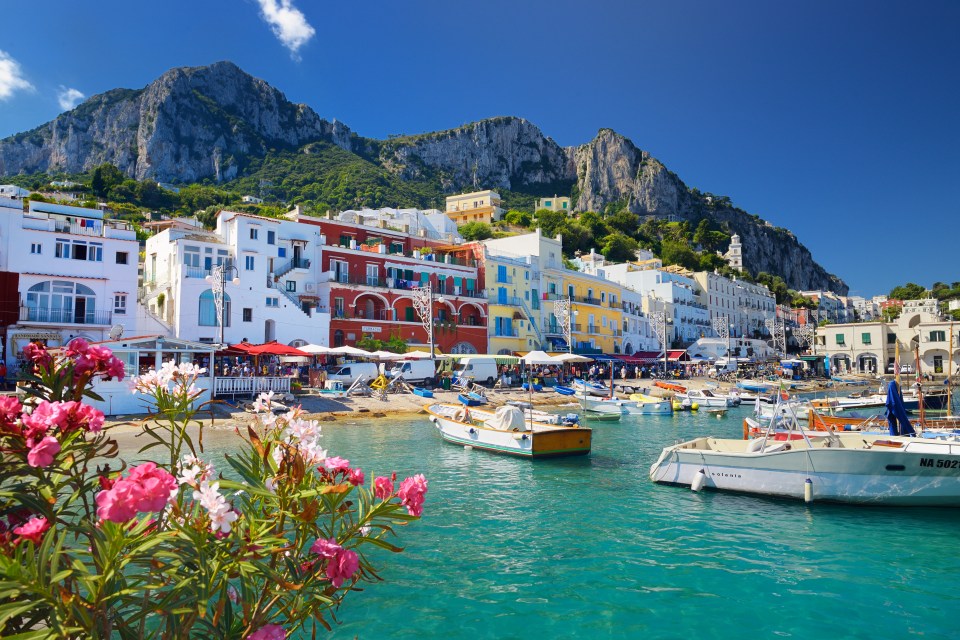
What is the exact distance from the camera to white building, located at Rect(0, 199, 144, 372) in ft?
96.8

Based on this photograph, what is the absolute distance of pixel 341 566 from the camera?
10.2 ft

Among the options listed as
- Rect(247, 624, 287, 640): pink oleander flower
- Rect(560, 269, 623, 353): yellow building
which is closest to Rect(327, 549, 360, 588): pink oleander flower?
Rect(247, 624, 287, 640): pink oleander flower

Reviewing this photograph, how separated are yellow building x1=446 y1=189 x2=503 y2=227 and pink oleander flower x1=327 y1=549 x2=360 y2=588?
95.4 meters

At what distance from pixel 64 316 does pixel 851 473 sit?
115 feet

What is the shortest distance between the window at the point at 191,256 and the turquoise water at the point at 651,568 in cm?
2530

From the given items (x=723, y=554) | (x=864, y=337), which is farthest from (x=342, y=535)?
(x=864, y=337)

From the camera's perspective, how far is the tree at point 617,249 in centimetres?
9169

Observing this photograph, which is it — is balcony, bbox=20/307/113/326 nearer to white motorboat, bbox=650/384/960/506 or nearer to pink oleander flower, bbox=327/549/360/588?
white motorboat, bbox=650/384/960/506

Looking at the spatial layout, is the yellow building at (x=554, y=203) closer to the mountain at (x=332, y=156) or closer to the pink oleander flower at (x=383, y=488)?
the mountain at (x=332, y=156)

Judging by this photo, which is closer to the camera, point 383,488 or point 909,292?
point 383,488

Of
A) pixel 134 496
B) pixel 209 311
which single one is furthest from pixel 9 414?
pixel 209 311

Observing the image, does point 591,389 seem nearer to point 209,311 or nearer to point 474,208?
point 209,311

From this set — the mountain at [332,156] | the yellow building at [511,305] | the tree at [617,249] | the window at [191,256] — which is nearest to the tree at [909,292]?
the mountain at [332,156]

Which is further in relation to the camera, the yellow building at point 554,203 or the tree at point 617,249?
the yellow building at point 554,203
